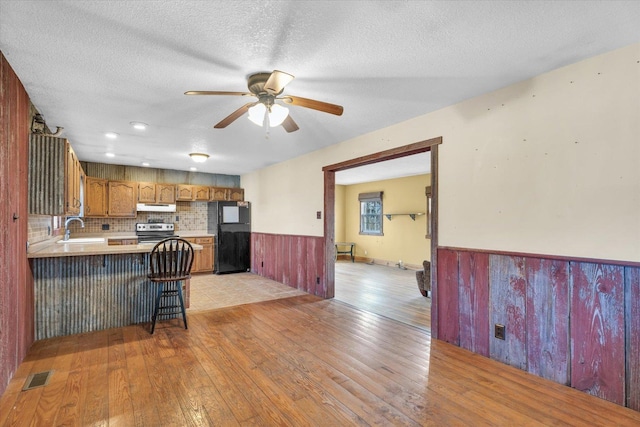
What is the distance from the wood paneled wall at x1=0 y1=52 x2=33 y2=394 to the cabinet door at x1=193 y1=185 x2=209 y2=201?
13.5 feet

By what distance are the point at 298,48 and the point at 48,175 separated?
263 centimetres

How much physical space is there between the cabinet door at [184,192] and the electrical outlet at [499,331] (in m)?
6.23

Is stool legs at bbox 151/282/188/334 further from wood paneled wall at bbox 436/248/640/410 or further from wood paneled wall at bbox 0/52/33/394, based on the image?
wood paneled wall at bbox 436/248/640/410

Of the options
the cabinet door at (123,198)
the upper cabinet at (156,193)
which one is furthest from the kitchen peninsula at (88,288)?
the upper cabinet at (156,193)

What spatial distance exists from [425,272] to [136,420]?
3977mm

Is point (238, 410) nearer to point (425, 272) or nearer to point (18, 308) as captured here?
point (18, 308)

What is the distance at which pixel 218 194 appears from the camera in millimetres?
7207

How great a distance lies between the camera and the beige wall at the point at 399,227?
7.43 meters

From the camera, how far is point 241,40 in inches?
76.7

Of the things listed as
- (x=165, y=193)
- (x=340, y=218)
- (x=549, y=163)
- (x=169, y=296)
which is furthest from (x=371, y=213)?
(x=549, y=163)

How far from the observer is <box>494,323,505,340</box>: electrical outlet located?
8.57ft

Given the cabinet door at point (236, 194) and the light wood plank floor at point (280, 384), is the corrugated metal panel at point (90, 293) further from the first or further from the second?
the cabinet door at point (236, 194)

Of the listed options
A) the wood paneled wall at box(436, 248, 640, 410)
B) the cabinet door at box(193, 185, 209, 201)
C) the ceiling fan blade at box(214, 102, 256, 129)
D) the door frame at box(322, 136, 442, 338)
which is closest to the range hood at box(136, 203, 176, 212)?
the cabinet door at box(193, 185, 209, 201)

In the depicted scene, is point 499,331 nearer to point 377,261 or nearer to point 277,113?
point 277,113
